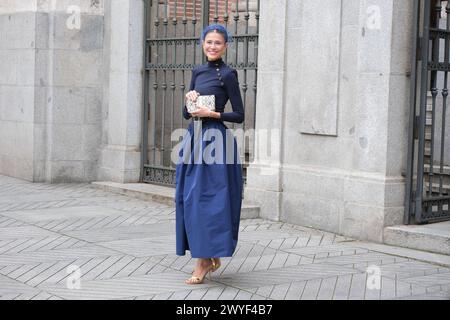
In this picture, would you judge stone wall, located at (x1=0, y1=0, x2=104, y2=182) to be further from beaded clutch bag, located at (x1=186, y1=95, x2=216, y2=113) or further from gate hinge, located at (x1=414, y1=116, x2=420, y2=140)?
beaded clutch bag, located at (x1=186, y1=95, x2=216, y2=113)

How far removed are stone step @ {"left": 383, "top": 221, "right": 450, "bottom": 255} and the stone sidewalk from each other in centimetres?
13

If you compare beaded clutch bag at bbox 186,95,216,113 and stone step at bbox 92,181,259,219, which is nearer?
beaded clutch bag at bbox 186,95,216,113

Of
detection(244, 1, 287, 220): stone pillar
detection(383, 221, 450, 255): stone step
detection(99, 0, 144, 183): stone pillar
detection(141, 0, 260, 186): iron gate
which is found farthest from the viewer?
detection(99, 0, 144, 183): stone pillar

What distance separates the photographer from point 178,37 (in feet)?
37.2

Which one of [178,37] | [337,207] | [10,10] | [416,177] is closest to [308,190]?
[337,207]

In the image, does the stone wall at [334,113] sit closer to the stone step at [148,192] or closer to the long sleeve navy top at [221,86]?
the stone step at [148,192]

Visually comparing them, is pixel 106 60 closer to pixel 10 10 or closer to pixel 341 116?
pixel 10 10

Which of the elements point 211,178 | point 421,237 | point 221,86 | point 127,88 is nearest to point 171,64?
point 127,88

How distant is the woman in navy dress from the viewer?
650 cm

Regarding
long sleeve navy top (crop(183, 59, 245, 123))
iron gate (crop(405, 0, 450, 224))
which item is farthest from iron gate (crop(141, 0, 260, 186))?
long sleeve navy top (crop(183, 59, 245, 123))

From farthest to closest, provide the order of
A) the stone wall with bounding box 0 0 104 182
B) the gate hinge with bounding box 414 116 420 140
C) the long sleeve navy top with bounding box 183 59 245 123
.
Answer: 1. the stone wall with bounding box 0 0 104 182
2. the gate hinge with bounding box 414 116 420 140
3. the long sleeve navy top with bounding box 183 59 245 123

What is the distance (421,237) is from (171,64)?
4.58 metres

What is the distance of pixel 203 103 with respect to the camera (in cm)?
661
